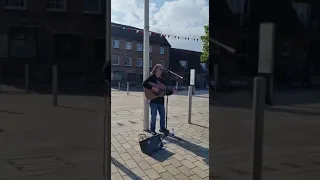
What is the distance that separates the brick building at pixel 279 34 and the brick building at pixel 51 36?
2.96ft

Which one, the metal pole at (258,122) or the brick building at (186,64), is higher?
the brick building at (186,64)

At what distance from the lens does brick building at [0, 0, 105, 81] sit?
69.2 inches

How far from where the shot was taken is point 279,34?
192 cm

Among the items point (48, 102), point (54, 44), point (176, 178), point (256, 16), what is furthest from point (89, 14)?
point (176, 178)

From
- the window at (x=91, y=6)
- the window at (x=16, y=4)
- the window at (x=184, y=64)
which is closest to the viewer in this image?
the window at (x=16, y=4)

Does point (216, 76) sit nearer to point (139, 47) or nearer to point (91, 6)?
point (91, 6)

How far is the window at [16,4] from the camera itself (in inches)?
68.7

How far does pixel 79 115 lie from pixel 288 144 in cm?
141

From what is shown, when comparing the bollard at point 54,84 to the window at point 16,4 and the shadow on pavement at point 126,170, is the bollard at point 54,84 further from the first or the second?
the shadow on pavement at point 126,170

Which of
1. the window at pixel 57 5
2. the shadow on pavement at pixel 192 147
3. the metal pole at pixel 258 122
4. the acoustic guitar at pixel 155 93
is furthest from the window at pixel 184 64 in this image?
the window at pixel 57 5

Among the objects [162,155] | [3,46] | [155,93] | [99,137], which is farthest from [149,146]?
[3,46]

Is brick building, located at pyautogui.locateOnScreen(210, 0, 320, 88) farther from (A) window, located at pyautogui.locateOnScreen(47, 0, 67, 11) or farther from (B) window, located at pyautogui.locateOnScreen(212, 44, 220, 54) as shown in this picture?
(A) window, located at pyautogui.locateOnScreen(47, 0, 67, 11)

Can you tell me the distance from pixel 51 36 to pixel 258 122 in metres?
1.46

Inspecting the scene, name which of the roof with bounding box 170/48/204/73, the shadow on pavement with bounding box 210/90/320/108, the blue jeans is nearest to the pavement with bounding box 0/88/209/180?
the shadow on pavement with bounding box 210/90/320/108
